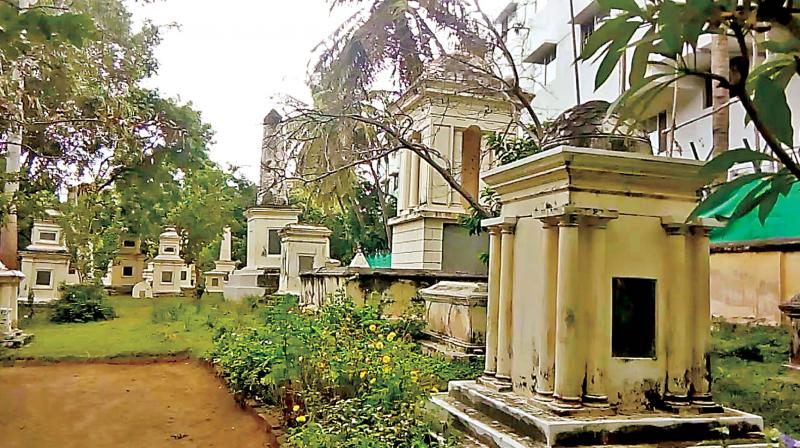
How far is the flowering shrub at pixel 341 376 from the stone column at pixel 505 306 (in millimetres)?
588

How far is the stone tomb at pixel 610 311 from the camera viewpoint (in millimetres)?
3637

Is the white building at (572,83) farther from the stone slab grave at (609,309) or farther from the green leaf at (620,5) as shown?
the green leaf at (620,5)

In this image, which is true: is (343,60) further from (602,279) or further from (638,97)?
(638,97)

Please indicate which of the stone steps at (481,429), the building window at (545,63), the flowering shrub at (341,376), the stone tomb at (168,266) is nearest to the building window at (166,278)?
the stone tomb at (168,266)

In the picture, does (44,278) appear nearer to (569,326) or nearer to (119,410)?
(119,410)

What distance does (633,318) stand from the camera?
12.7 ft

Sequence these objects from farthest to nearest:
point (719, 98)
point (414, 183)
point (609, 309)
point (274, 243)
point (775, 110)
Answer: point (274, 243)
point (414, 183)
point (719, 98)
point (609, 309)
point (775, 110)

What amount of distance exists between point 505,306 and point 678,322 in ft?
3.45

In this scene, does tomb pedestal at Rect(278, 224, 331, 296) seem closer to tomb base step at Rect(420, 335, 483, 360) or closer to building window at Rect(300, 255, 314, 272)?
building window at Rect(300, 255, 314, 272)

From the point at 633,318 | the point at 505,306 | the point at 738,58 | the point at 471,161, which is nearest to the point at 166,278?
the point at 471,161

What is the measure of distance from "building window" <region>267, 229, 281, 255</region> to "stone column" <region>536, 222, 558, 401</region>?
521 inches

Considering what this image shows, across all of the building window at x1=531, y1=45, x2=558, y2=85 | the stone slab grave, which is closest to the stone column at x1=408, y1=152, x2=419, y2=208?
the building window at x1=531, y1=45, x2=558, y2=85

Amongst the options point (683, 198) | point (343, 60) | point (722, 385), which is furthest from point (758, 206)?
point (343, 60)

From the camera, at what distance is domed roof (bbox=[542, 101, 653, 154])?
157 inches
